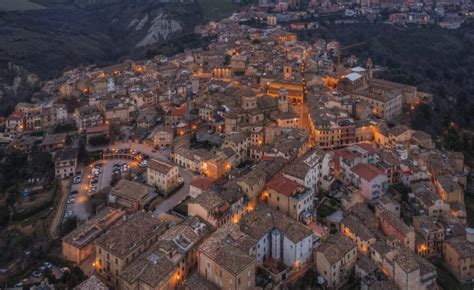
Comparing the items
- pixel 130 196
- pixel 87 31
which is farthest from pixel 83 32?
pixel 130 196

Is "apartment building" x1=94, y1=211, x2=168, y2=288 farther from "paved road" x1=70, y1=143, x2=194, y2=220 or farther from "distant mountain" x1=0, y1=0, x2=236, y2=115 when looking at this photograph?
"distant mountain" x1=0, y1=0, x2=236, y2=115

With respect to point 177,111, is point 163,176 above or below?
below

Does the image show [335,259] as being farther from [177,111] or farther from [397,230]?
[177,111]

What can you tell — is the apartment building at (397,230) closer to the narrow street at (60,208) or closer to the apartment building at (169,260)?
the apartment building at (169,260)

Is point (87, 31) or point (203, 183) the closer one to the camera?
point (203, 183)

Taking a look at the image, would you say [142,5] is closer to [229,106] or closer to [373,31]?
[373,31]

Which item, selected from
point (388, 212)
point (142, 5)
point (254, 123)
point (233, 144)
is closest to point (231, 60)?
point (254, 123)

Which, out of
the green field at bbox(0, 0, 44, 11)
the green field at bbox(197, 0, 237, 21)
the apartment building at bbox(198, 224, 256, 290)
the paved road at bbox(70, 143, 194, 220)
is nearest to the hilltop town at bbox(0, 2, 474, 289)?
the apartment building at bbox(198, 224, 256, 290)

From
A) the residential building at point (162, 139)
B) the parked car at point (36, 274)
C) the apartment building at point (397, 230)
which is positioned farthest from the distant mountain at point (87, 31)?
the apartment building at point (397, 230)
